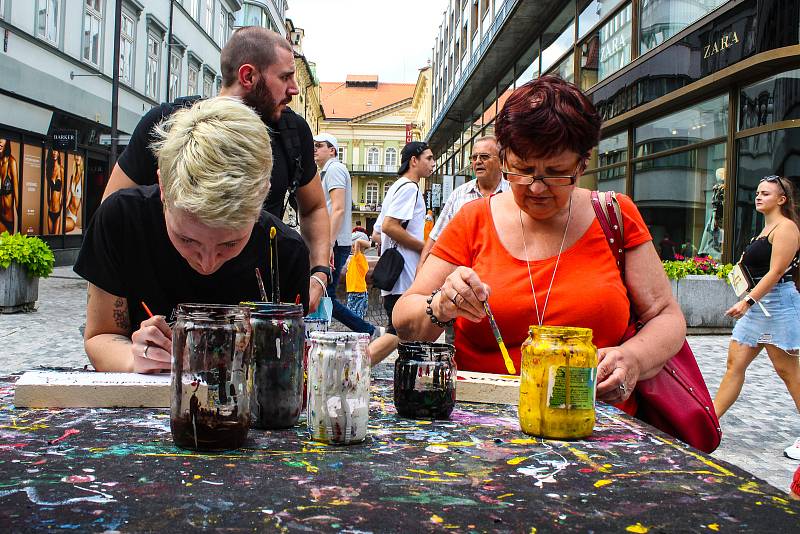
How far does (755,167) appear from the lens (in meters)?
10.1

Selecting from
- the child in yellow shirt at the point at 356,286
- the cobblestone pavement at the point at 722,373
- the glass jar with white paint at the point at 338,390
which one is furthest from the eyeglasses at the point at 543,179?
the child in yellow shirt at the point at 356,286

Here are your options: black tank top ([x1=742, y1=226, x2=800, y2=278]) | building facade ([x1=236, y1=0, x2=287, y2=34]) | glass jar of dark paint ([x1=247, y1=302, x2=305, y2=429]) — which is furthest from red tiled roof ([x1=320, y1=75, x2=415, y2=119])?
glass jar of dark paint ([x1=247, y1=302, x2=305, y2=429])

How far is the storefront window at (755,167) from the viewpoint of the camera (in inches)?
369

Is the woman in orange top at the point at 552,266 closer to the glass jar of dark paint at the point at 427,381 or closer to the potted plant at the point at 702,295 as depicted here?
the glass jar of dark paint at the point at 427,381

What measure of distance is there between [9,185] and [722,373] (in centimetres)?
1469

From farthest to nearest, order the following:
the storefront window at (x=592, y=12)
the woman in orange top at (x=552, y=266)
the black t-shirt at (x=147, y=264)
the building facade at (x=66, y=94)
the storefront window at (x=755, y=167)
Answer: the building facade at (x=66, y=94) < the storefront window at (x=592, y=12) < the storefront window at (x=755, y=167) < the woman in orange top at (x=552, y=266) < the black t-shirt at (x=147, y=264)

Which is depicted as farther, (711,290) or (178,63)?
(178,63)

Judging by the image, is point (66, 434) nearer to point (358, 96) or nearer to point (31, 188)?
point (31, 188)

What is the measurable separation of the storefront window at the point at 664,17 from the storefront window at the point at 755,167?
6.76 feet

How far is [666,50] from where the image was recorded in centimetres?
1214

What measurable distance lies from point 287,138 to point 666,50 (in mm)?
9905

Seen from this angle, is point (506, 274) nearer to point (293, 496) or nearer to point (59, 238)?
point (293, 496)

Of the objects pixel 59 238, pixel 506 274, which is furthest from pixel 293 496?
pixel 59 238

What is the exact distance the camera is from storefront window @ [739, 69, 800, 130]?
30.8 feet
